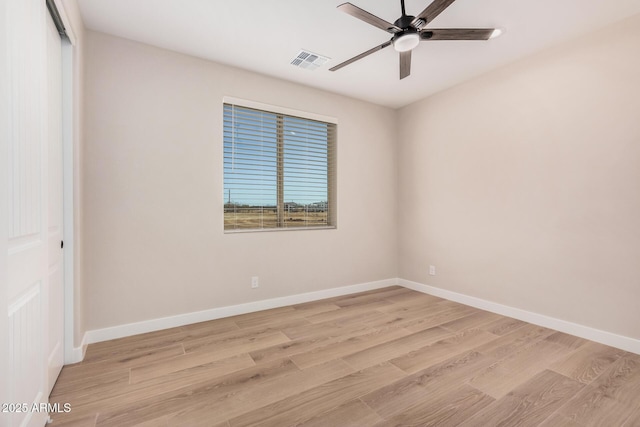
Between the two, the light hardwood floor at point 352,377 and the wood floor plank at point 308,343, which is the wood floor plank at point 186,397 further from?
the wood floor plank at point 308,343

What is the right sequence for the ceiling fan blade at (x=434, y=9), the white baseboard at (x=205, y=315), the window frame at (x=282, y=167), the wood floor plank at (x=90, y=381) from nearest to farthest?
1. the ceiling fan blade at (x=434, y=9)
2. the wood floor plank at (x=90, y=381)
3. the white baseboard at (x=205, y=315)
4. the window frame at (x=282, y=167)

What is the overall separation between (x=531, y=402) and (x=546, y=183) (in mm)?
2057

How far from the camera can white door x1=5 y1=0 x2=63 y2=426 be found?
47.6 inches

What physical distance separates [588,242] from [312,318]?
105 inches

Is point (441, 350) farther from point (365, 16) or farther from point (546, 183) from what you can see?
point (365, 16)

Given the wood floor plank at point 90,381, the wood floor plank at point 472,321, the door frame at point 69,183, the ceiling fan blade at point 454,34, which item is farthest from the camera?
the wood floor plank at point 472,321

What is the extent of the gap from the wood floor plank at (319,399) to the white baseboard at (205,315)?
5.21ft

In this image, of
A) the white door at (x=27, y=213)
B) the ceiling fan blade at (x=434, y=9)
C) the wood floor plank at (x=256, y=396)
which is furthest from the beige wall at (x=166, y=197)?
the ceiling fan blade at (x=434, y=9)

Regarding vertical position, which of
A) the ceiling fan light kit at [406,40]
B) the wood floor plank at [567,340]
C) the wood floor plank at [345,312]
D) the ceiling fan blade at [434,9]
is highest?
the ceiling fan blade at [434,9]

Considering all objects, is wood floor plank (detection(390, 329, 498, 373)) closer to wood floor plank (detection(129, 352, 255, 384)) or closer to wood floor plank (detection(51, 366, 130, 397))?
wood floor plank (detection(129, 352, 255, 384))

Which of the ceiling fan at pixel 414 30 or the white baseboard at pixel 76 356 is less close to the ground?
the ceiling fan at pixel 414 30

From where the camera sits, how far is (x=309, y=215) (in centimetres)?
393

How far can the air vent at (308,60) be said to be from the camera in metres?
2.99

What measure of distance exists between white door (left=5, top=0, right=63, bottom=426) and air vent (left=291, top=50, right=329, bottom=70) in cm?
198
